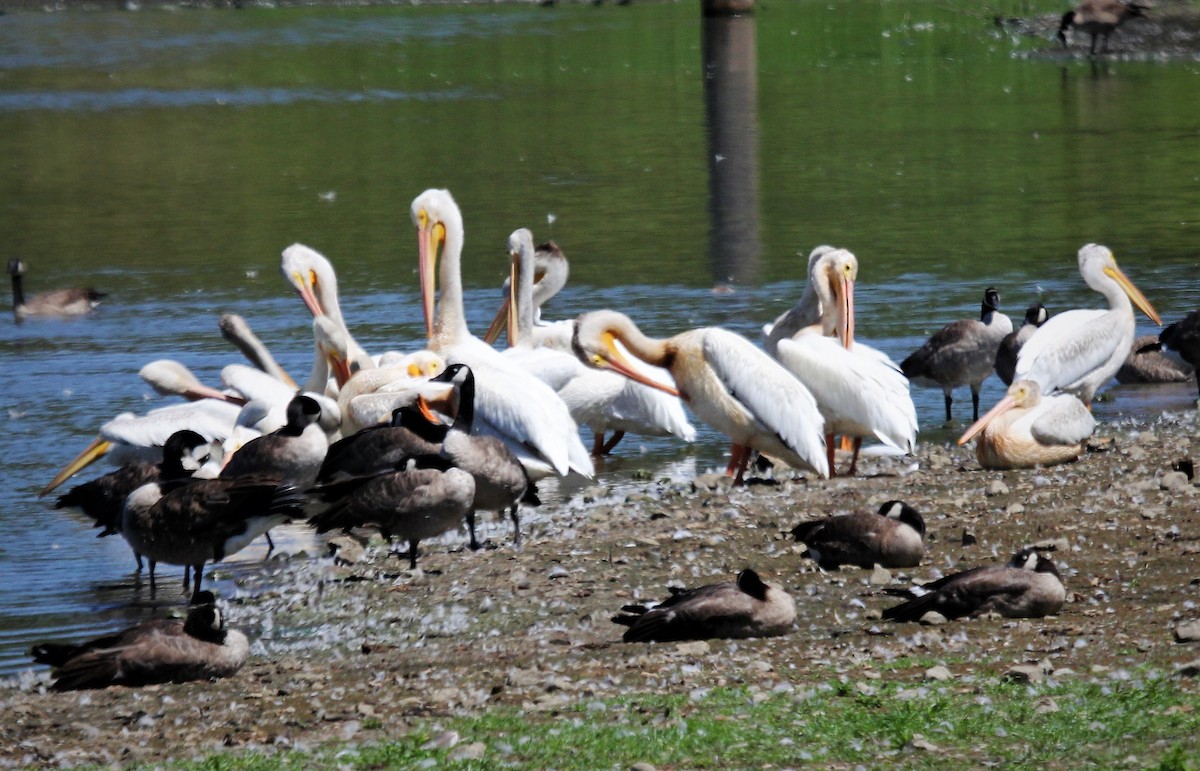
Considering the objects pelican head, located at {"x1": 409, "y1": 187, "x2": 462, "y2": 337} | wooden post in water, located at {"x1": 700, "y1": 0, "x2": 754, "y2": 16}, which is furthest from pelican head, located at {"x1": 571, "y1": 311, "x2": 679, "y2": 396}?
wooden post in water, located at {"x1": 700, "y1": 0, "x2": 754, "y2": 16}

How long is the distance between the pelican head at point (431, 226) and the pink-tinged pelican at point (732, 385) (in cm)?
154

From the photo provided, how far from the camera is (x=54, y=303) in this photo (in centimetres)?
1421

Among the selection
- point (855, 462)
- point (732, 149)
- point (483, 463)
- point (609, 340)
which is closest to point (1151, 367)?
point (855, 462)

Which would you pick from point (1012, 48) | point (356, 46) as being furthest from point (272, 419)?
point (356, 46)

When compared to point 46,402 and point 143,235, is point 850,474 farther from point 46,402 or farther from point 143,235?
point 143,235

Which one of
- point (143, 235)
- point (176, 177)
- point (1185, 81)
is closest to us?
point (143, 235)

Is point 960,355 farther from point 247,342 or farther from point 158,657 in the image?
point 158,657

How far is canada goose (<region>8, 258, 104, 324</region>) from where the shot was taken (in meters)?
14.2

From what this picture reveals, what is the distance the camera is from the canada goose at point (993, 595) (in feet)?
18.7

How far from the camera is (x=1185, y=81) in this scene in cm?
2941

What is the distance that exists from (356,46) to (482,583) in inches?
1423

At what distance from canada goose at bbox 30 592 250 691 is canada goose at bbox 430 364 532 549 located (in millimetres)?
1737

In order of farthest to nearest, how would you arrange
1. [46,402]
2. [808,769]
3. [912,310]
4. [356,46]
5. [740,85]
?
[356,46] → [740,85] → [912,310] → [46,402] → [808,769]

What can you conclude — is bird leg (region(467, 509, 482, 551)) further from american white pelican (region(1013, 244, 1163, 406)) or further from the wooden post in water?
the wooden post in water
